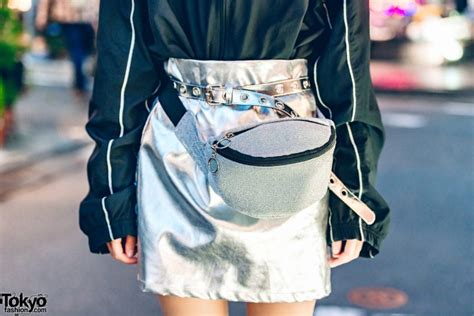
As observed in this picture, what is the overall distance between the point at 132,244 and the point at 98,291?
247 centimetres

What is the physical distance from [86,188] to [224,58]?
479 centimetres

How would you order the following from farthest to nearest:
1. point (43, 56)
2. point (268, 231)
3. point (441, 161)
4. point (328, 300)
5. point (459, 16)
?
point (459, 16)
point (43, 56)
point (441, 161)
point (328, 300)
point (268, 231)

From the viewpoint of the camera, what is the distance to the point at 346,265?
477cm

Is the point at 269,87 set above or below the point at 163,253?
above

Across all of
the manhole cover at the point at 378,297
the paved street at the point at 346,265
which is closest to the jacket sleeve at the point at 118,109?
the paved street at the point at 346,265

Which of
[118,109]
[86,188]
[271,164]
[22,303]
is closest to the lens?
[271,164]

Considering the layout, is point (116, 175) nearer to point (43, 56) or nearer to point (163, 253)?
point (163, 253)

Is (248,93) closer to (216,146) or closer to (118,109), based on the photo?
(216,146)

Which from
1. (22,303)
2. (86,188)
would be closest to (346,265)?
(22,303)

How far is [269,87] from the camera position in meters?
1.82

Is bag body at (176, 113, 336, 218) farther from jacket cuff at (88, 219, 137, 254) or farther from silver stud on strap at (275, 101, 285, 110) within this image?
jacket cuff at (88, 219, 137, 254)

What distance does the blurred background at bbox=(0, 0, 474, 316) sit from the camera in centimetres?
430

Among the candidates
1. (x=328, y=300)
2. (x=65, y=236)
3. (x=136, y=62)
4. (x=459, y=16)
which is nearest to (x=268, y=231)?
(x=136, y=62)

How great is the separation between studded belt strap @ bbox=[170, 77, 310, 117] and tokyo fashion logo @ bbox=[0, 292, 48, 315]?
2.58 meters
